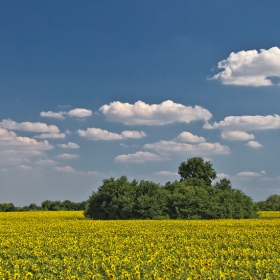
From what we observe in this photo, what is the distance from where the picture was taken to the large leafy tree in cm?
9044

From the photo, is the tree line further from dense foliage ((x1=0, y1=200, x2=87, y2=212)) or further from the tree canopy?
dense foliage ((x1=0, y1=200, x2=87, y2=212))

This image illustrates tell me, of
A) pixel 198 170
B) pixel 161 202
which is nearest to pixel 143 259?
pixel 161 202

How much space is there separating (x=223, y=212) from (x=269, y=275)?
1501 inches

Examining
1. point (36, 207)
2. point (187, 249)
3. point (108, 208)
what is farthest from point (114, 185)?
point (36, 207)

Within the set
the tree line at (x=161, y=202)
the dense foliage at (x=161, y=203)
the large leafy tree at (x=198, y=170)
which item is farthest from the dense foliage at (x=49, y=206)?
the dense foliage at (x=161, y=203)

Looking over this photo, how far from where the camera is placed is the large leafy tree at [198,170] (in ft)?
297

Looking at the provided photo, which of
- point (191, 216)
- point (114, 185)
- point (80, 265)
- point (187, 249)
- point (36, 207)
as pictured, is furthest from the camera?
point (36, 207)

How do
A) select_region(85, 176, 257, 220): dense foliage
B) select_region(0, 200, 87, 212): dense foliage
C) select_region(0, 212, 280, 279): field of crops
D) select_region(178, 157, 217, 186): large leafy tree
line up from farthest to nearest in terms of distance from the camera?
1. select_region(0, 200, 87, 212): dense foliage
2. select_region(178, 157, 217, 186): large leafy tree
3. select_region(85, 176, 257, 220): dense foliage
4. select_region(0, 212, 280, 279): field of crops

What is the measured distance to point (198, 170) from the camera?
90.8 m

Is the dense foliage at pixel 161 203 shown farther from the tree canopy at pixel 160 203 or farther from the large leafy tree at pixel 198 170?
the large leafy tree at pixel 198 170

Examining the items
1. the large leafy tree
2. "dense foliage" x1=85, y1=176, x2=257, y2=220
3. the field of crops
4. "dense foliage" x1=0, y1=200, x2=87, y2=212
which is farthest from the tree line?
"dense foliage" x1=0, y1=200, x2=87, y2=212

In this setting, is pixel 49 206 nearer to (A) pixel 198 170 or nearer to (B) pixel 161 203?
(A) pixel 198 170

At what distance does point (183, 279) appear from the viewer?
1316cm

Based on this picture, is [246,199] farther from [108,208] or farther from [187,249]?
[187,249]
